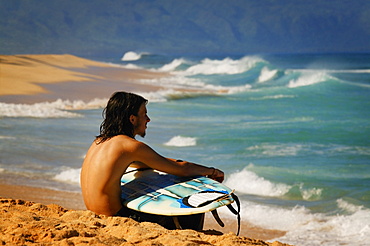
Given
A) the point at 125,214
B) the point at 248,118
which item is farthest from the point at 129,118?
the point at 248,118

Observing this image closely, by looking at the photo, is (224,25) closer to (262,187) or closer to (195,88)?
(195,88)

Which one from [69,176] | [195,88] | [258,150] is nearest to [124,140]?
[69,176]

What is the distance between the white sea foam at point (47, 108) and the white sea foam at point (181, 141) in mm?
3571

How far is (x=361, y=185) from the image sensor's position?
742 centimetres

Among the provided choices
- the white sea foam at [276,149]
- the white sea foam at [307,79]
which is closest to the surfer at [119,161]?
the white sea foam at [276,149]

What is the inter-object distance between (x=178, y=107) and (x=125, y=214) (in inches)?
502

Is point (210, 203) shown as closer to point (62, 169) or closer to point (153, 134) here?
point (62, 169)

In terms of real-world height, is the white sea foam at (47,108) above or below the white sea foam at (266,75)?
below

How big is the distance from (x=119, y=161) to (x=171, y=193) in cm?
37

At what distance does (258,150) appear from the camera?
31.7 ft

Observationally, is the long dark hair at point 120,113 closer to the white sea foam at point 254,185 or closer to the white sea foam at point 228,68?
the white sea foam at point 254,185

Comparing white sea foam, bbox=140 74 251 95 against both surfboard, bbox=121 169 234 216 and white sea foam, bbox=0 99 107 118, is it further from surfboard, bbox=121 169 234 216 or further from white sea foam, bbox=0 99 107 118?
surfboard, bbox=121 169 234 216

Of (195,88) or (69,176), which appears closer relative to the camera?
(69,176)

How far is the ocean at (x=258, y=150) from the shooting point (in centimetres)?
606
